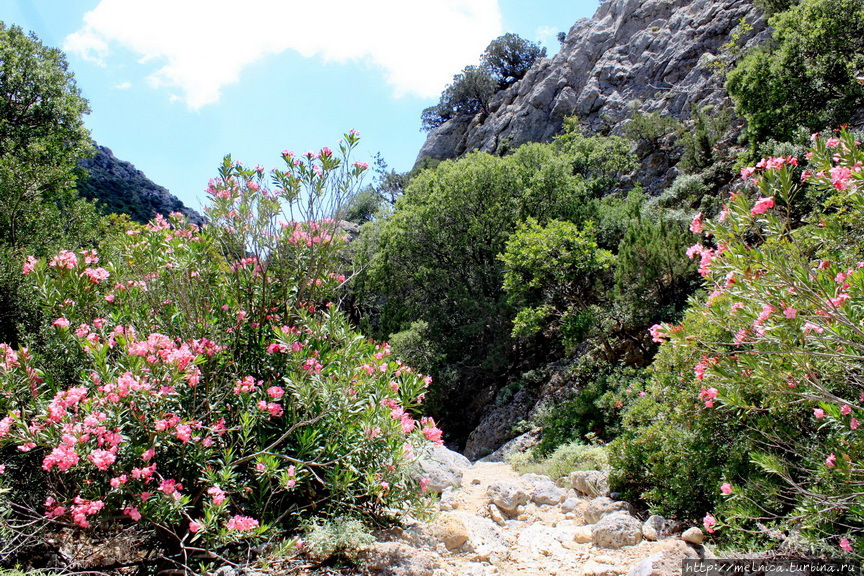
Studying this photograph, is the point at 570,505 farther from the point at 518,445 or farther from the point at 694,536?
the point at 518,445

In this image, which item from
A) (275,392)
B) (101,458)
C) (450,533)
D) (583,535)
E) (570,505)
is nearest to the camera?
(101,458)

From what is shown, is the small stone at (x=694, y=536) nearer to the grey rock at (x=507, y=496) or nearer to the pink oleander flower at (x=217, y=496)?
the grey rock at (x=507, y=496)

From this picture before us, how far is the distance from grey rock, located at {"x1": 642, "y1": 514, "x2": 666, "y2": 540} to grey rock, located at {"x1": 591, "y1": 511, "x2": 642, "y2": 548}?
0.05m

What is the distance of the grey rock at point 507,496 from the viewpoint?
564cm

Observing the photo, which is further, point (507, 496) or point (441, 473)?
point (441, 473)

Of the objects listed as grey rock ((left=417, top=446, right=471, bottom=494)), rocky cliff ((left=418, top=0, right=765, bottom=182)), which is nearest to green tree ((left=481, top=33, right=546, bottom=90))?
rocky cliff ((left=418, top=0, right=765, bottom=182))

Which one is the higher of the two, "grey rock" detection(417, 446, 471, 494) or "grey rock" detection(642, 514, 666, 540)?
"grey rock" detection(417, 446, 471, 494)

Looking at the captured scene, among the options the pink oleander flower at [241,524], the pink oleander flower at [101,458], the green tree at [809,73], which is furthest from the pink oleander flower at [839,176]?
the green tree at [809,73]

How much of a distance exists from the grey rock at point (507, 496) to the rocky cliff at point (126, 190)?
133 feet

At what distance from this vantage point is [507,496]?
18.7 feet

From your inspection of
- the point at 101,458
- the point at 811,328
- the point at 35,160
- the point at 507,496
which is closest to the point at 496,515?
the point at 507,496

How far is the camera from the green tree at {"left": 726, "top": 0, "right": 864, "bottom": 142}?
13297mm

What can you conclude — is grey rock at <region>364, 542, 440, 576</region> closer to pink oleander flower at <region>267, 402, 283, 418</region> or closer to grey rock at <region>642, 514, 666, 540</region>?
pink oleander flower at <region>267, 402, 283, 418</region>

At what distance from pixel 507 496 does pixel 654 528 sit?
67.5 inches
